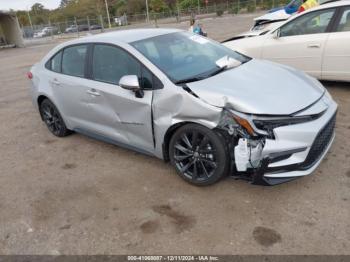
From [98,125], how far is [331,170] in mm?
2785

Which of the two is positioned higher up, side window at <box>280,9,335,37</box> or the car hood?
side window at <box>280,9,335,37</box>

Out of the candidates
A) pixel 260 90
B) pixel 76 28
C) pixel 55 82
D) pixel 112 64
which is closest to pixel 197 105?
pixel 260 90

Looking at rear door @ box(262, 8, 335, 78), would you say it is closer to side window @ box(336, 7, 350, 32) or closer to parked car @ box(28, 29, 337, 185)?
side window @ box(336, 7, 350, 32)

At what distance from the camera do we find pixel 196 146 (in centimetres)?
351

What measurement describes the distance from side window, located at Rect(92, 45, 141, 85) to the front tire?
0.88m

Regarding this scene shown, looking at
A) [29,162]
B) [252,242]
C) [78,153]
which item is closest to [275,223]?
[252,242]

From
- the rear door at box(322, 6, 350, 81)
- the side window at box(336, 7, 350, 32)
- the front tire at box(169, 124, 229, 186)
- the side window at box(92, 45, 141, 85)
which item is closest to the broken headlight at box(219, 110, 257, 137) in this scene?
the front tire at box(169, 124, 229, 186)

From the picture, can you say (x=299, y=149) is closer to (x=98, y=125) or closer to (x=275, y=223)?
(x=275, y=223)

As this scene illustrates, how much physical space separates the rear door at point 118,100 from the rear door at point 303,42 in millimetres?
3539

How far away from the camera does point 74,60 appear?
4777 mm

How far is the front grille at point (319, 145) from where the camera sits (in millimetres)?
3189

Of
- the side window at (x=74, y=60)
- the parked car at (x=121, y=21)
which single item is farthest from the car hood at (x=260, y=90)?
the parked car at (x=121, y=21)

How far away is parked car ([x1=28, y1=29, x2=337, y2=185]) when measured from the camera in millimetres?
3152

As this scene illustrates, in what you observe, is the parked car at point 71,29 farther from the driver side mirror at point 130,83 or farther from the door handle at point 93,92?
the driver side mirror at point 130,83
